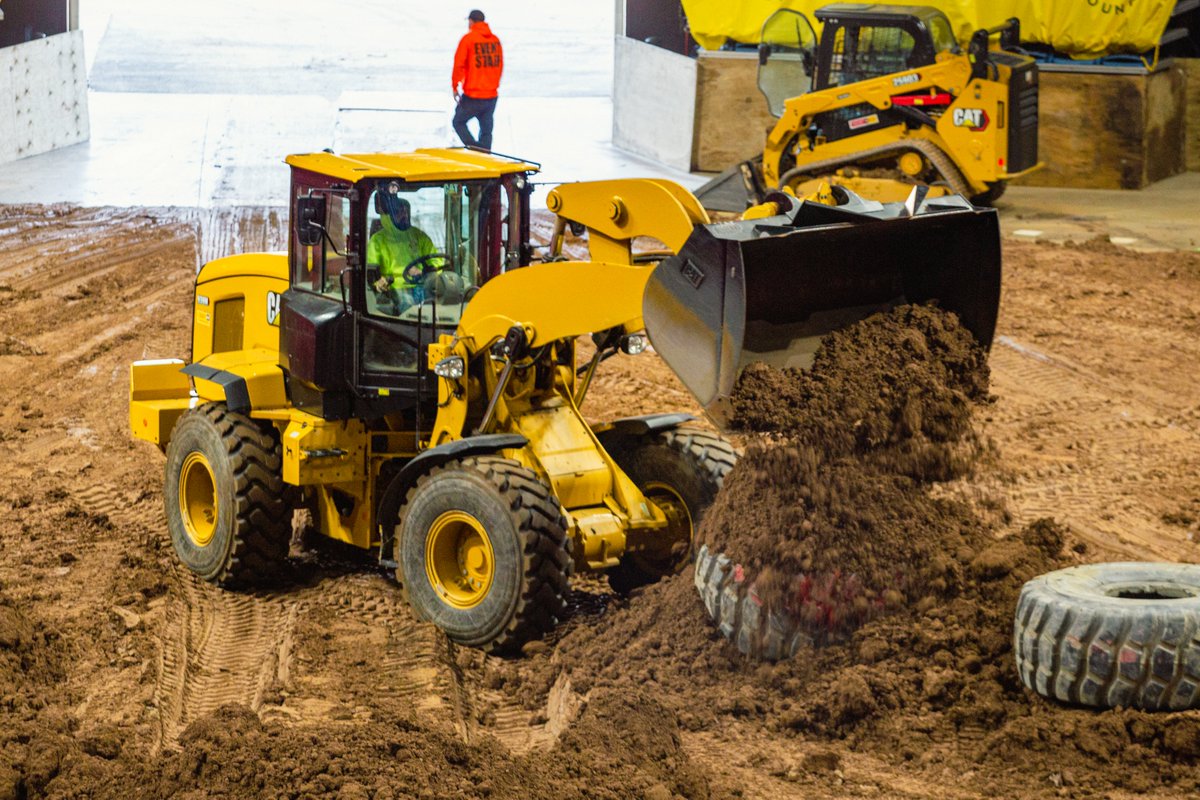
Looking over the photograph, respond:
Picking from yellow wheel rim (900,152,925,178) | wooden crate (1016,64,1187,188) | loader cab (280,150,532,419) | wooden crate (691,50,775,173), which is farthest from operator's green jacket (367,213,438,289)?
wooden crate (1016,64,1187,188)

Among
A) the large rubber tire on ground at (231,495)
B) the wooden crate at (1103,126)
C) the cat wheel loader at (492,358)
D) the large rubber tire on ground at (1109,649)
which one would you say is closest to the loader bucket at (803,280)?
the cat wheel loader at (492,358)

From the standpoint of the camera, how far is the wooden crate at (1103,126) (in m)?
18.9

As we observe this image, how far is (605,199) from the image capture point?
6.08 metres

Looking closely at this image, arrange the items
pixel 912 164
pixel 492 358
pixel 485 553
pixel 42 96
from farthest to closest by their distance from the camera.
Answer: pixel 42 96, pixel 912 164, pixel 492 358, pixel 485 553

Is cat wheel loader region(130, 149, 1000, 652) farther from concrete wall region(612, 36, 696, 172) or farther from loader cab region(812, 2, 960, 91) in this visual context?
concrete wall region(612, 36, 696, 172)

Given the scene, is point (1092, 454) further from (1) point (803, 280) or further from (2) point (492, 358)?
(2) point (492, 358)

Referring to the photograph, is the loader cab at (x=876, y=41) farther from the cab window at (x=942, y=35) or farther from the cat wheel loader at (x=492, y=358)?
the cat wheel loader at (x=492, y=358)

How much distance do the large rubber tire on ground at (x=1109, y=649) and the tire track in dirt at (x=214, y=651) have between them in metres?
3.20

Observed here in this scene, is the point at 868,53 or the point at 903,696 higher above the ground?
the point at 868,53

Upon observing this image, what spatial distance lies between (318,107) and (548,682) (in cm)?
1830

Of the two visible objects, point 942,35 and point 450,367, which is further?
point 942,35

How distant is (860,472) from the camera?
620cm

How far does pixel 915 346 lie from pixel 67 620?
4222mm

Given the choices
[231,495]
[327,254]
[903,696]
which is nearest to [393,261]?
[327,254]
